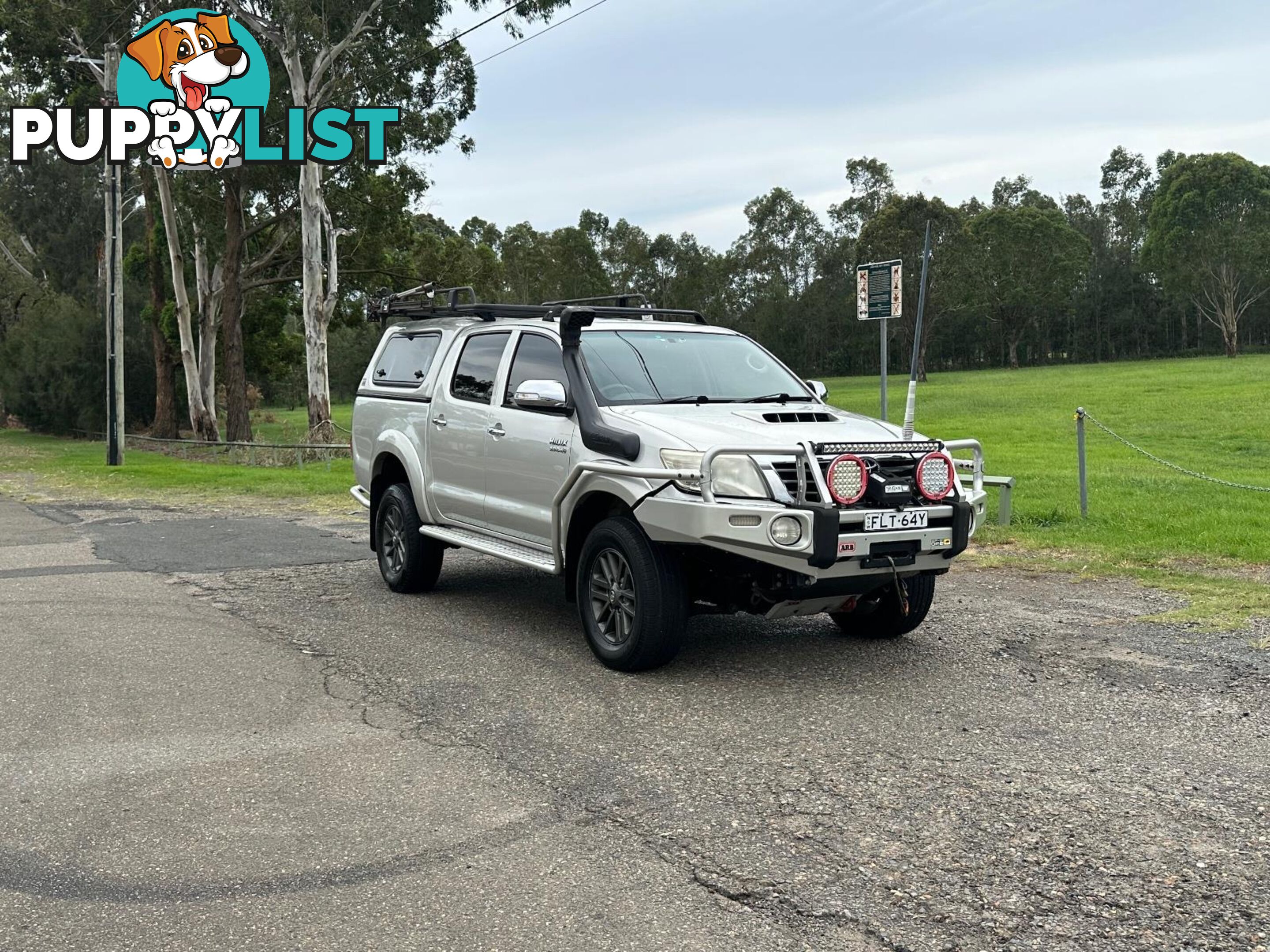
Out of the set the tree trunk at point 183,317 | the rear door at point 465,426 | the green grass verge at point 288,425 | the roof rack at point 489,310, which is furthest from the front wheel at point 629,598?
the tree trunk at point 183,317

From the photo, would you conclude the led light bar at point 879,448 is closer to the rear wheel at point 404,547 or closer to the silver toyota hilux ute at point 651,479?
the silver toyota hilux ute at point 651,479

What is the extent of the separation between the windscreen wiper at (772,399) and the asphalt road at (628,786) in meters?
1.44

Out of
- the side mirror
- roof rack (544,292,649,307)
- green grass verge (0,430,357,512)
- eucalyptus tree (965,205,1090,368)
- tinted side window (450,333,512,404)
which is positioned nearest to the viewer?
the side mirror

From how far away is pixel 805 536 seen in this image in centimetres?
573

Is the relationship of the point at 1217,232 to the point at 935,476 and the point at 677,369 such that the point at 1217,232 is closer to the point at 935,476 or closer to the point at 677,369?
the point at 677,369

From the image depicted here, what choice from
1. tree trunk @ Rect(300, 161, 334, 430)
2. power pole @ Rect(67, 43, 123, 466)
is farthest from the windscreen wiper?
tree trunk @ Rect(300, 161, 334, 430)

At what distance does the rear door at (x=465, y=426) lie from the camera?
794 cm

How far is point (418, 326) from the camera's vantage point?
30.5ft

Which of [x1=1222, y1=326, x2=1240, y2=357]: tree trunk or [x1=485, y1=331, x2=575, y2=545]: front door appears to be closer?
[x1=485, y1=331, x2=575, y2=545]: front door

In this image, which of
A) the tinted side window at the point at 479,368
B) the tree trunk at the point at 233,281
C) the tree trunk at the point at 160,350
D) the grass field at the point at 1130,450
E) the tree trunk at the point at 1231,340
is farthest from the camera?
the tree trunk at the point at 1231,340

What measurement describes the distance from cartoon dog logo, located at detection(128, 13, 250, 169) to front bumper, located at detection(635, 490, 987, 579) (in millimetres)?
26969

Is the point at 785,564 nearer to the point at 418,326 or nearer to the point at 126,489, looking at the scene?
the point at 418,326

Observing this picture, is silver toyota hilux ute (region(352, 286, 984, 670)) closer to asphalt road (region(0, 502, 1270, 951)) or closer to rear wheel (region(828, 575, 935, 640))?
rear wheel (region(828, 575, 935, 640))

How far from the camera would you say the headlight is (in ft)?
19.6
